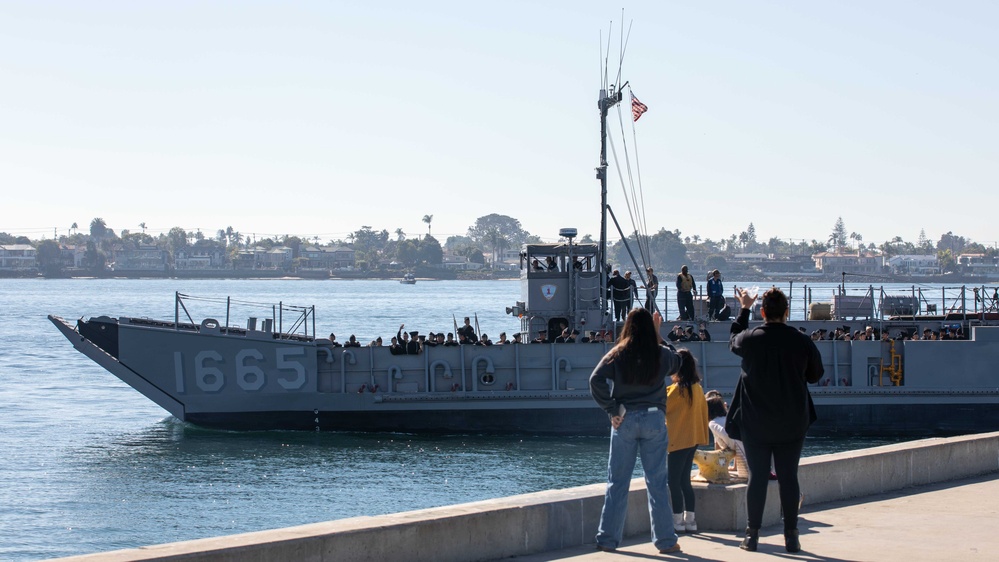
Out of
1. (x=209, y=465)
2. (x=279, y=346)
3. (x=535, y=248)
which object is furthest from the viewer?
(x=535, y=248)

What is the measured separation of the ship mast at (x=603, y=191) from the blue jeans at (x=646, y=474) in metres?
19.3

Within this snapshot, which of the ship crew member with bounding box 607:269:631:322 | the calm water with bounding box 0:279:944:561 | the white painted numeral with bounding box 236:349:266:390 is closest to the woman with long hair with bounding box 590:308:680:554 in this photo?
the calm water with bounding box 0:279:944:561

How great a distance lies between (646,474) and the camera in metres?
8.12

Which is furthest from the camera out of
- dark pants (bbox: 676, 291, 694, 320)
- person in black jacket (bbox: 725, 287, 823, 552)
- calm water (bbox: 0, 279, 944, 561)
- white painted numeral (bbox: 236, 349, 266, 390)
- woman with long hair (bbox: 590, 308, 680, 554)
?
dark pants (bbox: 676, 291, 694, 320)

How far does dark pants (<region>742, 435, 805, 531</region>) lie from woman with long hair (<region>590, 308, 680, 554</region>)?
1.96ft

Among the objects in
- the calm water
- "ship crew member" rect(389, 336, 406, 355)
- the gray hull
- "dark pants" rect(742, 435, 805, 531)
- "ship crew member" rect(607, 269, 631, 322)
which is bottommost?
the calm water

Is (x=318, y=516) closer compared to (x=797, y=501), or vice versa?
(x=797, y=501)

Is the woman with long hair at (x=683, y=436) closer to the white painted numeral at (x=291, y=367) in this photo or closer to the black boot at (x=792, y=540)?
the black boot at (x=792, y=540)

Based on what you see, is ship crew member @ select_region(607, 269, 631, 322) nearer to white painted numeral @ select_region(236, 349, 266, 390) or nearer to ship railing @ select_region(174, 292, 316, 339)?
ship railing @ select_region(174, 292, 316, 339)

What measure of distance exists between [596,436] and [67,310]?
97.2 m

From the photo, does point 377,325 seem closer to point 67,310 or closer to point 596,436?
point 67,310

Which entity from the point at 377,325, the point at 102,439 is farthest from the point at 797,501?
the point at 377,325

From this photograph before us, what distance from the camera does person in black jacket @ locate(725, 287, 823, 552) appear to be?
26.3ft

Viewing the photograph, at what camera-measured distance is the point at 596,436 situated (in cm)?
2709
